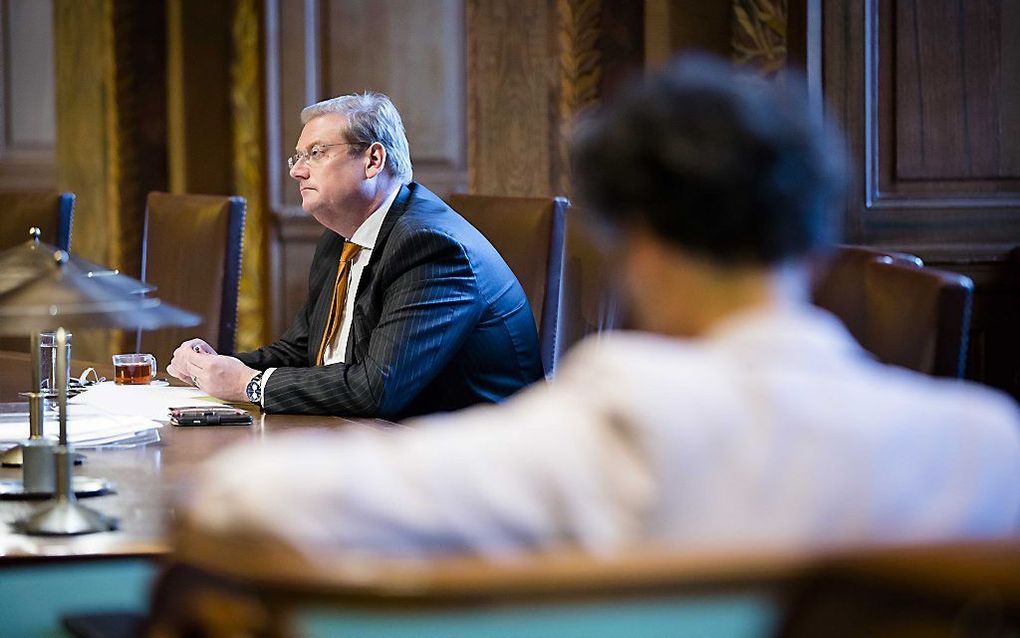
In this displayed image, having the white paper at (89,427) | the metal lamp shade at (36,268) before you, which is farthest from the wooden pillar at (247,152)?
the metal lamp shade at (36,268)

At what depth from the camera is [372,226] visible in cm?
327

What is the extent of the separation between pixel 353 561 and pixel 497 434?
163mm

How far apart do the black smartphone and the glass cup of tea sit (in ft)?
1.23

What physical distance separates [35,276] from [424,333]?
1.27m

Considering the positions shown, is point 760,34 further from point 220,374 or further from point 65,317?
point 65,317

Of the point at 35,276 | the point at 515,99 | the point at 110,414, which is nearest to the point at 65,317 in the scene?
the point at 35,276

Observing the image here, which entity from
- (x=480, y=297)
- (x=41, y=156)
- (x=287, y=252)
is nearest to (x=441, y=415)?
(x=480, y=297)

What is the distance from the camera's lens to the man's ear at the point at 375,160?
3316 mm

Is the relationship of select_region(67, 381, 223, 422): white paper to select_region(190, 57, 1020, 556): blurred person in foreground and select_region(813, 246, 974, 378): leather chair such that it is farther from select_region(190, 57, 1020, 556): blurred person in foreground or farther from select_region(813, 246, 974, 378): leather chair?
select_region(190, 57, 1020, 556): blurred person in foreground

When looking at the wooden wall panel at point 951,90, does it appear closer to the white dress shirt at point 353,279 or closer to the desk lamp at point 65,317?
the white dress shirt at point 353,279

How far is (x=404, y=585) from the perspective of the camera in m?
0.83

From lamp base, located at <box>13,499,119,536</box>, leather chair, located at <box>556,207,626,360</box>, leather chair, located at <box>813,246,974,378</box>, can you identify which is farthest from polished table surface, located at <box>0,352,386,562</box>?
leather chair, located at <box>813,246,974,378</box>

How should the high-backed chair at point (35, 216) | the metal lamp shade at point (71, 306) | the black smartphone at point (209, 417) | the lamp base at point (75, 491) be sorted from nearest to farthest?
the metal lamp shade at point (71, 306)
the lamp base at point (75, 491)
the black smartphone at point (209, 417)
the high-backed chair at point (35, 216)

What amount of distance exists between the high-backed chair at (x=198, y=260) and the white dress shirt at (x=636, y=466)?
2.97 m
